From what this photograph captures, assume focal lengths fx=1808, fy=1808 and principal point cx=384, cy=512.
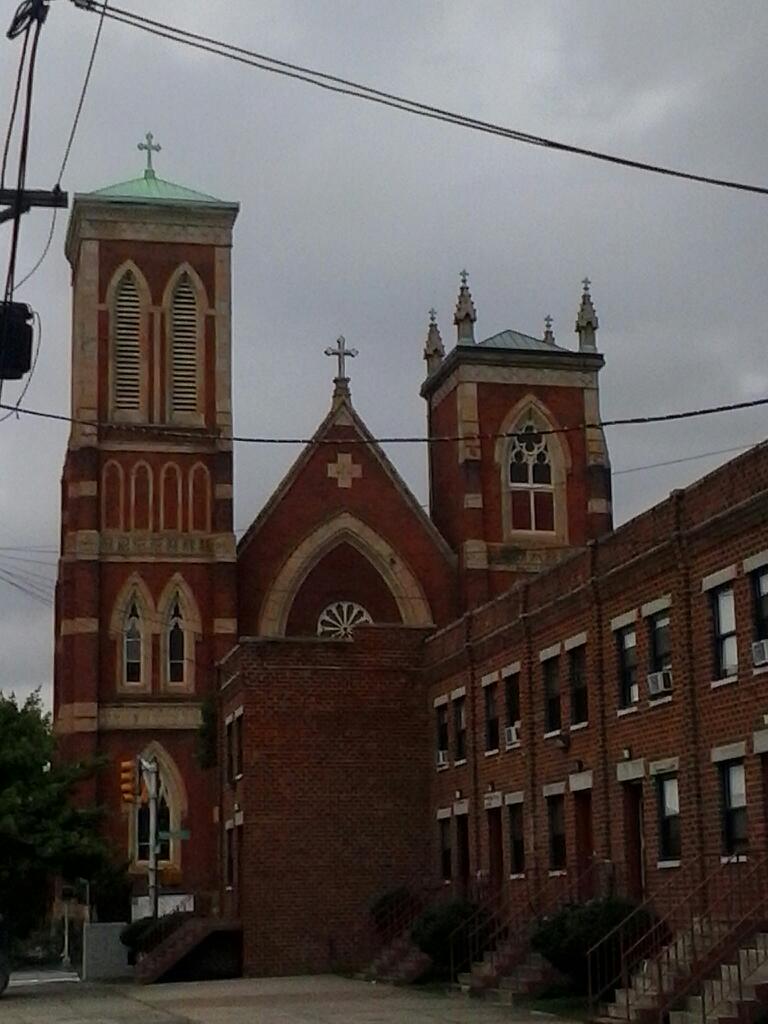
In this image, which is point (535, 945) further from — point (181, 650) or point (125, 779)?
point (181, 650)

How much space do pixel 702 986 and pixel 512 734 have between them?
518 inches

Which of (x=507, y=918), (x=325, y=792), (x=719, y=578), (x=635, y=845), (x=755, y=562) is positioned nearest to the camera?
(x=755, y=562)

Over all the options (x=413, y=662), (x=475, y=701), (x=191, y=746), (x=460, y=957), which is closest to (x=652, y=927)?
(x=460, y=957)

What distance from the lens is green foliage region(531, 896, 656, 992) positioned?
26.7m

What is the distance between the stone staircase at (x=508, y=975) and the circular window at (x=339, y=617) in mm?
27738

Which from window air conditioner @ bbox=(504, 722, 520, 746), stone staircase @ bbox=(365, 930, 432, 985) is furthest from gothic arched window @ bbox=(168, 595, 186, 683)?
window air conditioner @ bbox=(504, 722, 520, 746)

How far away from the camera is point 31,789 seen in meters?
40.4

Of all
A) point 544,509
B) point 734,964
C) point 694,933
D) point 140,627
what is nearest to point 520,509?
point 544,509

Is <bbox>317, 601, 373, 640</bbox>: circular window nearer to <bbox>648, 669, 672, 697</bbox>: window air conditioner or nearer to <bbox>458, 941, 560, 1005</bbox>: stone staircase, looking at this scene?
<bbox>458, 941, 560, 1005</bbox>: stone staircase

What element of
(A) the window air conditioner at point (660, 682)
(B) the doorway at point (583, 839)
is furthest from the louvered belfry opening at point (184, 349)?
(A) the window air conditioner at point (660, 682)

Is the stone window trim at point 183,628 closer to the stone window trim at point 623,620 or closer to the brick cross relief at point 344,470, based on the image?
the brick cross relief at point 344,470

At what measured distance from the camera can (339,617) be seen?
59.4 m

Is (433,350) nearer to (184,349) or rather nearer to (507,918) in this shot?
(184,349)

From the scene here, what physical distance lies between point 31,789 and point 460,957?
38.4ft
